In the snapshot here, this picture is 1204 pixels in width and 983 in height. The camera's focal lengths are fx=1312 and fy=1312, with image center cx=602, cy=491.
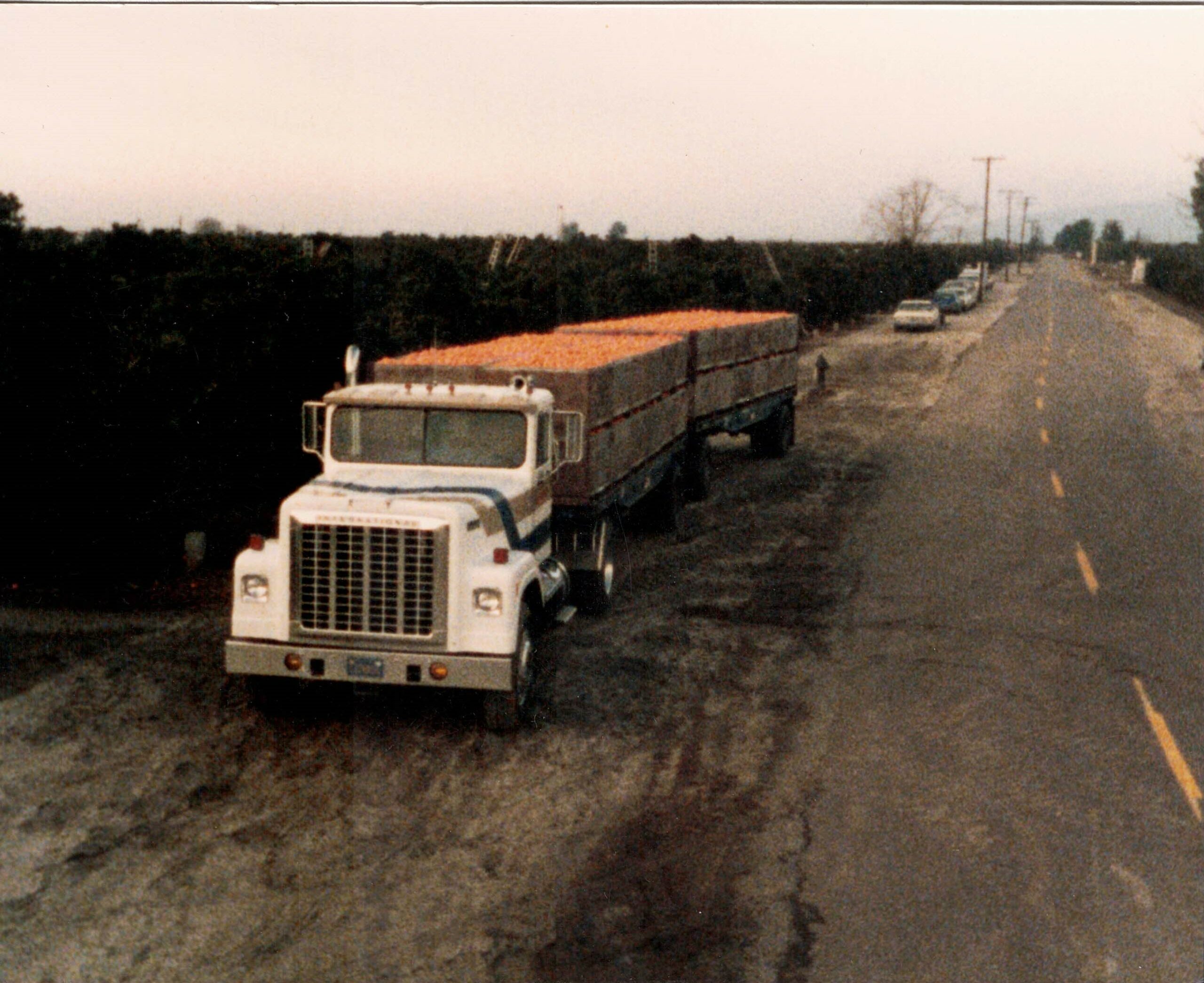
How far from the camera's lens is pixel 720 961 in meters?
6.59

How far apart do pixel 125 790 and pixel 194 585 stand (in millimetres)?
5891

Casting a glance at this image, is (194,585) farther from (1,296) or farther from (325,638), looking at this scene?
(325,638)

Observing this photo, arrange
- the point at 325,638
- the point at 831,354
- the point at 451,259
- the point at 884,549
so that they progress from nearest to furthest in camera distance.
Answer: the point at 325,638 < the point at 884,549 < the point at 451,259 < the point at 831,354

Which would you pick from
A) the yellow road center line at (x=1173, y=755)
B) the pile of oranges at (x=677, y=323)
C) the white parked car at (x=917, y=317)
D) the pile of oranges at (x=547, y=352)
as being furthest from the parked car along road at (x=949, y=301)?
the yellow road center line at (x=1173, y=755)

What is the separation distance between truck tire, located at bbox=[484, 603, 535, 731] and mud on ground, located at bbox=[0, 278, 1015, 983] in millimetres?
184

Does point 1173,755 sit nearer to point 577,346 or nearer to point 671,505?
point 577,346

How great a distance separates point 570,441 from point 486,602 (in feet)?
7.42

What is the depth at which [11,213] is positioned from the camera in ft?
54.9

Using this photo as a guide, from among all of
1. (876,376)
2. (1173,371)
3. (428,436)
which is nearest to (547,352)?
(428,436)

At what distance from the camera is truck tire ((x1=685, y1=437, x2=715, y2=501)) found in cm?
1955

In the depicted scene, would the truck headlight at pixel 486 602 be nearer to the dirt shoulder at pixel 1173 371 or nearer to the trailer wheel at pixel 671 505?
the trailer wheel at pixel 671 505

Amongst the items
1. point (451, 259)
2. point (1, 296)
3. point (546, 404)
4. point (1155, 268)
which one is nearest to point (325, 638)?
point (546, 404)

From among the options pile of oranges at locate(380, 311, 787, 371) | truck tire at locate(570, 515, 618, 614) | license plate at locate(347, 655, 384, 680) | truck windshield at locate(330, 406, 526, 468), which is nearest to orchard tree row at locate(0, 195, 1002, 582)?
pile of oranges at locate(380, 311, 787, 371)

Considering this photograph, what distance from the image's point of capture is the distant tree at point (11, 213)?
54.4 feet
